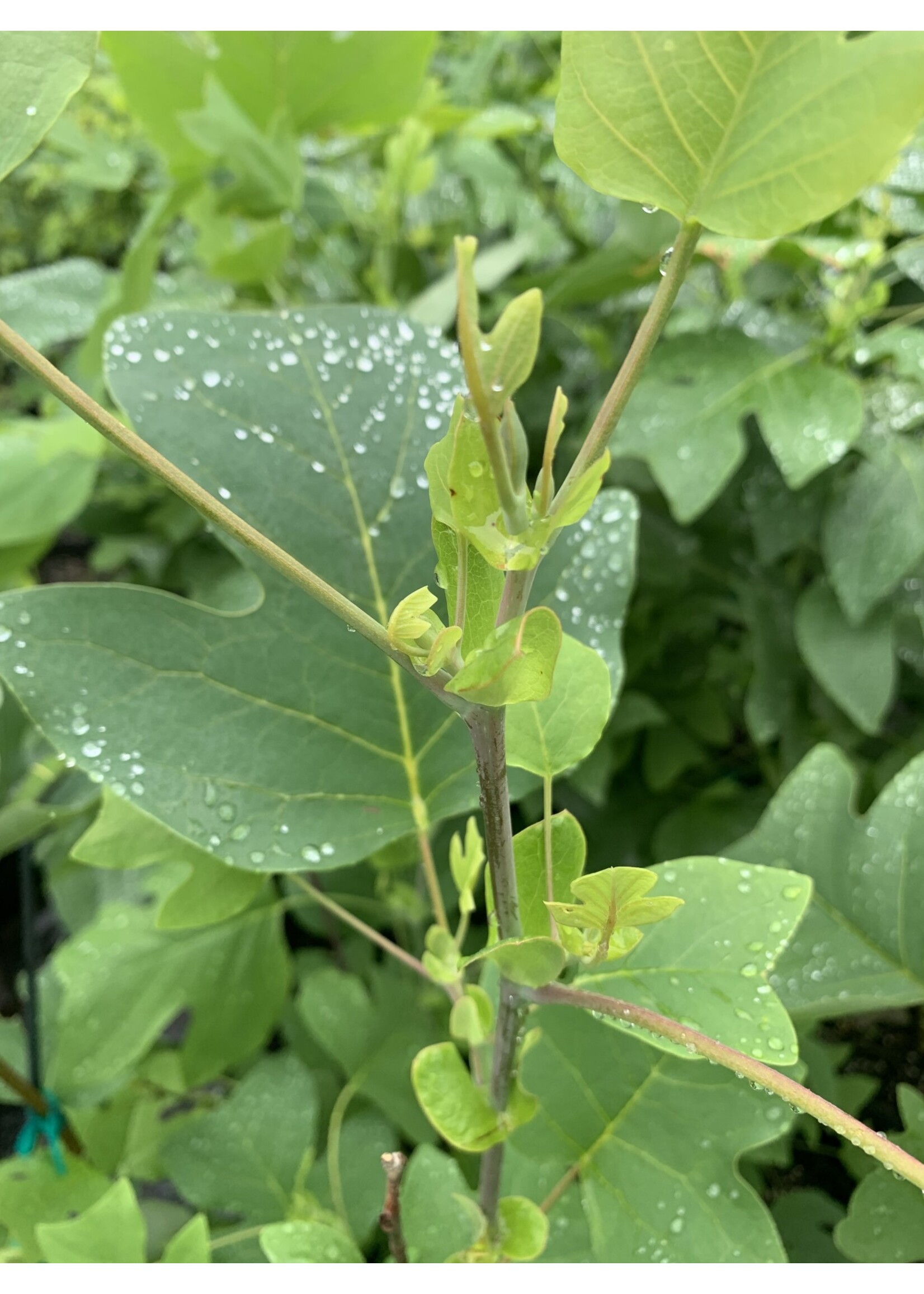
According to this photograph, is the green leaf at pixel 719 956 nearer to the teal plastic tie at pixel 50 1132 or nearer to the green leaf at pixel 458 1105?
the green leaf at pixel 458 1105

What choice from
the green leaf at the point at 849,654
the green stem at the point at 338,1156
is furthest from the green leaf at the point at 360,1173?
the green leaf at the point at 849,654

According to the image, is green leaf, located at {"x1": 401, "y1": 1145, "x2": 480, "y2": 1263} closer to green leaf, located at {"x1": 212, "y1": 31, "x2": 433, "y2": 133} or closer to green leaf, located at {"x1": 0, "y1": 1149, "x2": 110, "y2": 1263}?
green leaf, located at {"x1": 0, "y1": 1149, "x2": 110, "y2": 1263}

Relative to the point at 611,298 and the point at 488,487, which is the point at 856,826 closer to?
the point at 488,487

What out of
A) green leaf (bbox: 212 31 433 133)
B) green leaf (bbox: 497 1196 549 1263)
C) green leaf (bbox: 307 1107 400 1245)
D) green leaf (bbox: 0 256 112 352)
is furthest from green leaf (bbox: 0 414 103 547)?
green leaf (bbox: 497 1196 549 1263)

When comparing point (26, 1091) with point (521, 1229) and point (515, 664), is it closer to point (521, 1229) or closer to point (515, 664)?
point (521, 1229)

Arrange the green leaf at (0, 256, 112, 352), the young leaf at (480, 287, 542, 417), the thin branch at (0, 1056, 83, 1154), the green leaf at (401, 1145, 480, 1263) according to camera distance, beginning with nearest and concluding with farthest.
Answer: the young leaf at (480, 287, 542, 417)
the green leaf at (401, 1145, 480, 1263)
the thin branch at (0, 1056, 83, 1154)
the green leaf at (0, 256, 112, 352)

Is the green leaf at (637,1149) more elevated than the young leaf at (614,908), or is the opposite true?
the young leaf at (614,908)

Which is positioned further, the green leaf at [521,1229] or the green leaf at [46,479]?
the green leaf at [46,479]
